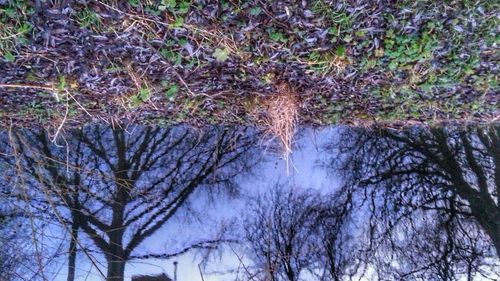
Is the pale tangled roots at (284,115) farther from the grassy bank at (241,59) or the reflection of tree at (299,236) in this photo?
the reflection of tree at (299,236)

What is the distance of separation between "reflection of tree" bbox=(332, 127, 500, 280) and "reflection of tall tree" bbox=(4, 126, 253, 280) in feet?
3.54

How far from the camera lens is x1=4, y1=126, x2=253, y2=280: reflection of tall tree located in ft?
11.6

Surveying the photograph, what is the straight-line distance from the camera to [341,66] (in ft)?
10.4

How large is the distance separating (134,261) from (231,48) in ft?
5.89

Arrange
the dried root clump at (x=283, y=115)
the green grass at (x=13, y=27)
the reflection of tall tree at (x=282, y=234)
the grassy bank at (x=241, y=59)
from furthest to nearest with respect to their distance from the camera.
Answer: the reflection of tall tree at (x=282, y=234) < the dried root clump at (x=283, y=115) < the grassy bank at (x=241, y=59) < the green grass at (x=13, y=27)

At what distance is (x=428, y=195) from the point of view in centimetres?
367

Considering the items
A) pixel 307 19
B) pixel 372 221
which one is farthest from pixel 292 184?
pixel 307 19

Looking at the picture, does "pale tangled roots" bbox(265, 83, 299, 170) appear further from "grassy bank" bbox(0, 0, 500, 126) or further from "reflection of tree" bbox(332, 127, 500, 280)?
"reflection of tree" bbox(332, 127, 500, 280)

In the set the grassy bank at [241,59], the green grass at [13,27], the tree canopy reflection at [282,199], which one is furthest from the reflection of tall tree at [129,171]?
the green grass at [13,27]

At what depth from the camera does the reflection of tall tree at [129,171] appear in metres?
3.54

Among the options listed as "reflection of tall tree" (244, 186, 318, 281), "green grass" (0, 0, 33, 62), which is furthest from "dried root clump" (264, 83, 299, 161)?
"green grass" (0, 0, 33, 62)

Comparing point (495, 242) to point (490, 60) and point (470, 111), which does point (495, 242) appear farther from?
point (490, 60)

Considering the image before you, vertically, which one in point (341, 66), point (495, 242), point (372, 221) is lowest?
point (495, 242)

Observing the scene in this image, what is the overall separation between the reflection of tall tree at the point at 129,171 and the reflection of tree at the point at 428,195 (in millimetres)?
1080
